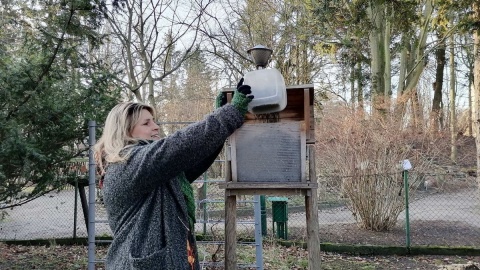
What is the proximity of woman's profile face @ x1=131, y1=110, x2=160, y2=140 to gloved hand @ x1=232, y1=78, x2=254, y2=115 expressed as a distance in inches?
12.6

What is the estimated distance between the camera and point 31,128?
13.9 ft

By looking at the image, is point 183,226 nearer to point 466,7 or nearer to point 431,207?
point 466,7

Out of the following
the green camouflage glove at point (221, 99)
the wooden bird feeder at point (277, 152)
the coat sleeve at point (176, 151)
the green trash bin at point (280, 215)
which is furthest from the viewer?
the green trash bin at point (280, 215)

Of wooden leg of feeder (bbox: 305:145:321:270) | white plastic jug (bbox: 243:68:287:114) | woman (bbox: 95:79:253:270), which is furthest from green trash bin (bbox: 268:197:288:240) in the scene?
woman (bbox: 95:79:253:270)

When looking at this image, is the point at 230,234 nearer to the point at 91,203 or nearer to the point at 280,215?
the point at 91,203

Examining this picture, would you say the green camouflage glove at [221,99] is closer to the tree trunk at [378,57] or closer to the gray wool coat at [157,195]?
the gray wool coat at [157,195]

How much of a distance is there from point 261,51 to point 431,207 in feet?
29.4

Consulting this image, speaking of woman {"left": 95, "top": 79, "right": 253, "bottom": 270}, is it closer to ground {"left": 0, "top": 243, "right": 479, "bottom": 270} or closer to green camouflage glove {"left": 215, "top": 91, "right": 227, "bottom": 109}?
green camouflage glove {"left": 215, "top": 91, "right": 227, "bottom": 109}

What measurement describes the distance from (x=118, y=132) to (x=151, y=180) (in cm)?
24

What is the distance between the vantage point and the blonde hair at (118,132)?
137 cm

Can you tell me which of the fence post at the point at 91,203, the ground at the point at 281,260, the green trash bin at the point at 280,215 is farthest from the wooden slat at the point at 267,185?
the green trash bin at the point at 280,215

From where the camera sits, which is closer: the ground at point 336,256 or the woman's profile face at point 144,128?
the woman's profile face at point 144,128

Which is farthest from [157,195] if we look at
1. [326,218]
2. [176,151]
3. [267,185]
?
[326,218]

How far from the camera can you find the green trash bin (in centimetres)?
623
